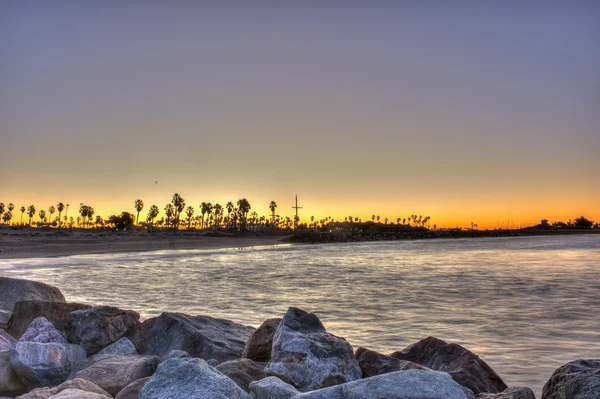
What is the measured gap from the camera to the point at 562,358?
32.0 feet

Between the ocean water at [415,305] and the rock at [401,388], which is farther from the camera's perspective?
the ocean water at [415,305]

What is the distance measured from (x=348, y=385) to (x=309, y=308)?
1335 centimetres

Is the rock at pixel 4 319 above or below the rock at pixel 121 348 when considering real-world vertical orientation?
above

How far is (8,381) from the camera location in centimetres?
563

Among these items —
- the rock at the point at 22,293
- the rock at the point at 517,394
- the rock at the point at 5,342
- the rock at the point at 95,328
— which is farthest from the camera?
the rock at the point at 22,293

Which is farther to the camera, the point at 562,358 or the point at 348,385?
the point at 562,358

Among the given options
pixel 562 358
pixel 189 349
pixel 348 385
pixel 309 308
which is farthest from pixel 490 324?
pixel 348 385

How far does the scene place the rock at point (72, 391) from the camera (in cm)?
412

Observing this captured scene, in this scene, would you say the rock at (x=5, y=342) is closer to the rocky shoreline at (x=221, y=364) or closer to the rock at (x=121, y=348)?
the rocky shoreline at (x=221, y=364)

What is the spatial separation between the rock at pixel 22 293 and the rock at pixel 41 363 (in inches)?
143

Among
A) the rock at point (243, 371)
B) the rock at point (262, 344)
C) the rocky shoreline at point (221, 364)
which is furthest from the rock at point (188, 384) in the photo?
the rock at point (262, 344)

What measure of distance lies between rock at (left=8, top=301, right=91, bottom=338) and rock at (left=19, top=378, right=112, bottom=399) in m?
3.33

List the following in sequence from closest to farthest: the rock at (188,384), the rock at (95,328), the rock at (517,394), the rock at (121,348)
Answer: the rock at (188,384) < the rock at (517,394) < the rock at (121,348) < the rock at (95,328)

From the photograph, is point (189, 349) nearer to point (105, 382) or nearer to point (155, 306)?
point (105, 382)
